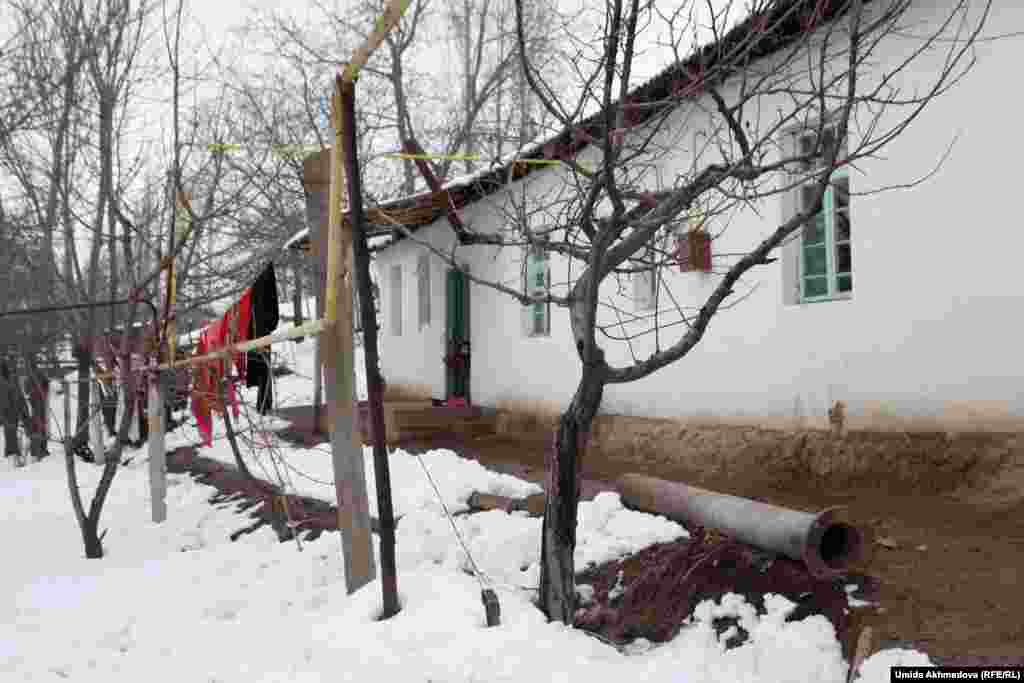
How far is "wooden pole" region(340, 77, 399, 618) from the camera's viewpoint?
143 inches

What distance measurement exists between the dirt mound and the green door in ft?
25.6

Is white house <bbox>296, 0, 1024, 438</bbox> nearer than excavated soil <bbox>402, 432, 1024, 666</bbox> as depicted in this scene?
No

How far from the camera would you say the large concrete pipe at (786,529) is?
11.2 ft

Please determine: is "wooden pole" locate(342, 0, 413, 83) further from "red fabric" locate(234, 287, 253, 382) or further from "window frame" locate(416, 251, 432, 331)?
"window frame" locate(416, 251, 432, 331)

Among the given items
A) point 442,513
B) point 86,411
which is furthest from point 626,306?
point 86,411

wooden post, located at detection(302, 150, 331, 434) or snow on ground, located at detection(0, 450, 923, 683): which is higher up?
wooden post, located at detection(302, 150, 331, 434)

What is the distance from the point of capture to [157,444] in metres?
6.80

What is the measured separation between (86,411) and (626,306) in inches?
277

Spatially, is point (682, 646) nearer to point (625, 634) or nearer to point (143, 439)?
point (625, 634)

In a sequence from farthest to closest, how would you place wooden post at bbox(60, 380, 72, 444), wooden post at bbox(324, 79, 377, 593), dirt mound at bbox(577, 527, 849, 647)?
1. wooden post at bbox(60, 380, 72, 444)
2. wooden post at bbox(324, 79, 377, 593)
3. dirt mound at bbox(577, 527, 849, 647)

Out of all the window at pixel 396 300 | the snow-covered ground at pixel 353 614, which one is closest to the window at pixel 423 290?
the window at pixel 396 300

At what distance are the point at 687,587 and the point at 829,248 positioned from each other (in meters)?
3.50

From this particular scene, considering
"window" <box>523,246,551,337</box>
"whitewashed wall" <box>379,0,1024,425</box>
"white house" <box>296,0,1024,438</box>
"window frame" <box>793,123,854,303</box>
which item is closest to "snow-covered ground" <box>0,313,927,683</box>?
"white house" <box>296,0,1024,438</box>

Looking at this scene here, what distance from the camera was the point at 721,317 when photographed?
7.21 meters
